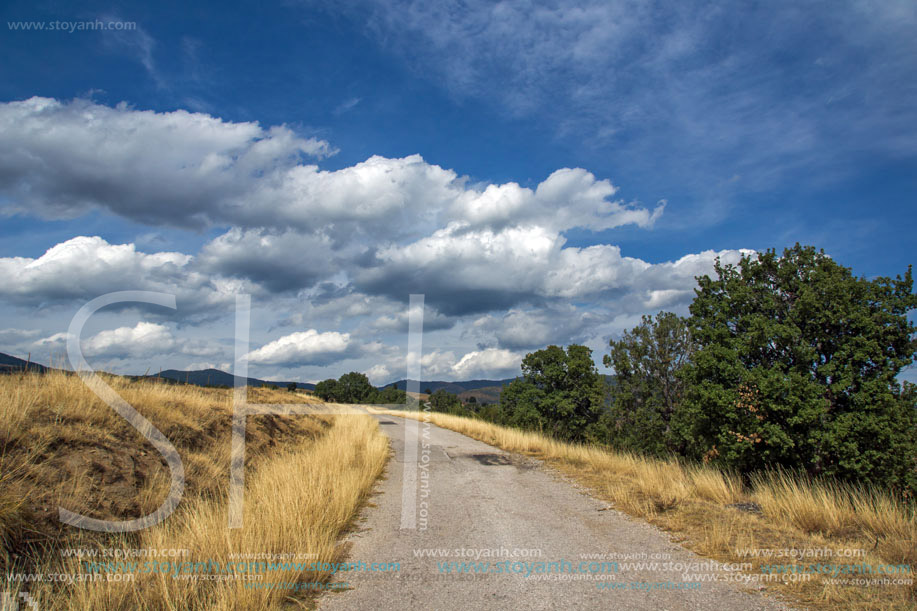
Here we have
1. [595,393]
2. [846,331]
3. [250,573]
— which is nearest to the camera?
[250,573]

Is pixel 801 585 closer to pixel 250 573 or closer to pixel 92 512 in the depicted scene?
pixel 250 573

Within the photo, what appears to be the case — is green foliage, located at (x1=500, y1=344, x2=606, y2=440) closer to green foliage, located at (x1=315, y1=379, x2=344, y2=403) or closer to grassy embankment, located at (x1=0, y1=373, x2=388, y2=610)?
grassy embankment, located at (x1=0, y1=373, x2=388, y2=610)

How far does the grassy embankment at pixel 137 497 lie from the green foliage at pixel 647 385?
16465 millimetres

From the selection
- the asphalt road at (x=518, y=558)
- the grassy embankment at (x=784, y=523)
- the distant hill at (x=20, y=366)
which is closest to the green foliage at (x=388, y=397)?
the distant hill at (x=20, y=366)

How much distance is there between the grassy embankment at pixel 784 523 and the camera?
418 cm

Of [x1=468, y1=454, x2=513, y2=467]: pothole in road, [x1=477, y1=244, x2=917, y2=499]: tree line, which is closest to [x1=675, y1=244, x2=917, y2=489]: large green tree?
[x1=477, y1=244, x2=917, y2=499]: tree line

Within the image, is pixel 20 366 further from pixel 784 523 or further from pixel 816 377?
pixel 816 377

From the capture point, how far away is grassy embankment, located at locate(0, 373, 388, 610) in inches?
164

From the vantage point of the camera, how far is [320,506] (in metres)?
6.77

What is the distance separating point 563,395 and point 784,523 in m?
20.8

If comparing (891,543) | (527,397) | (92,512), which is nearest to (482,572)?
(891,543)

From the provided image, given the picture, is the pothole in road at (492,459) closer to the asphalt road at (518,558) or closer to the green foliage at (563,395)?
the asphalt road at (518,558)

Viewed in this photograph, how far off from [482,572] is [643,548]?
2169 millimetres

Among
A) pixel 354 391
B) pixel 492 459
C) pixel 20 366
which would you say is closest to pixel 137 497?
pixel 20 366
